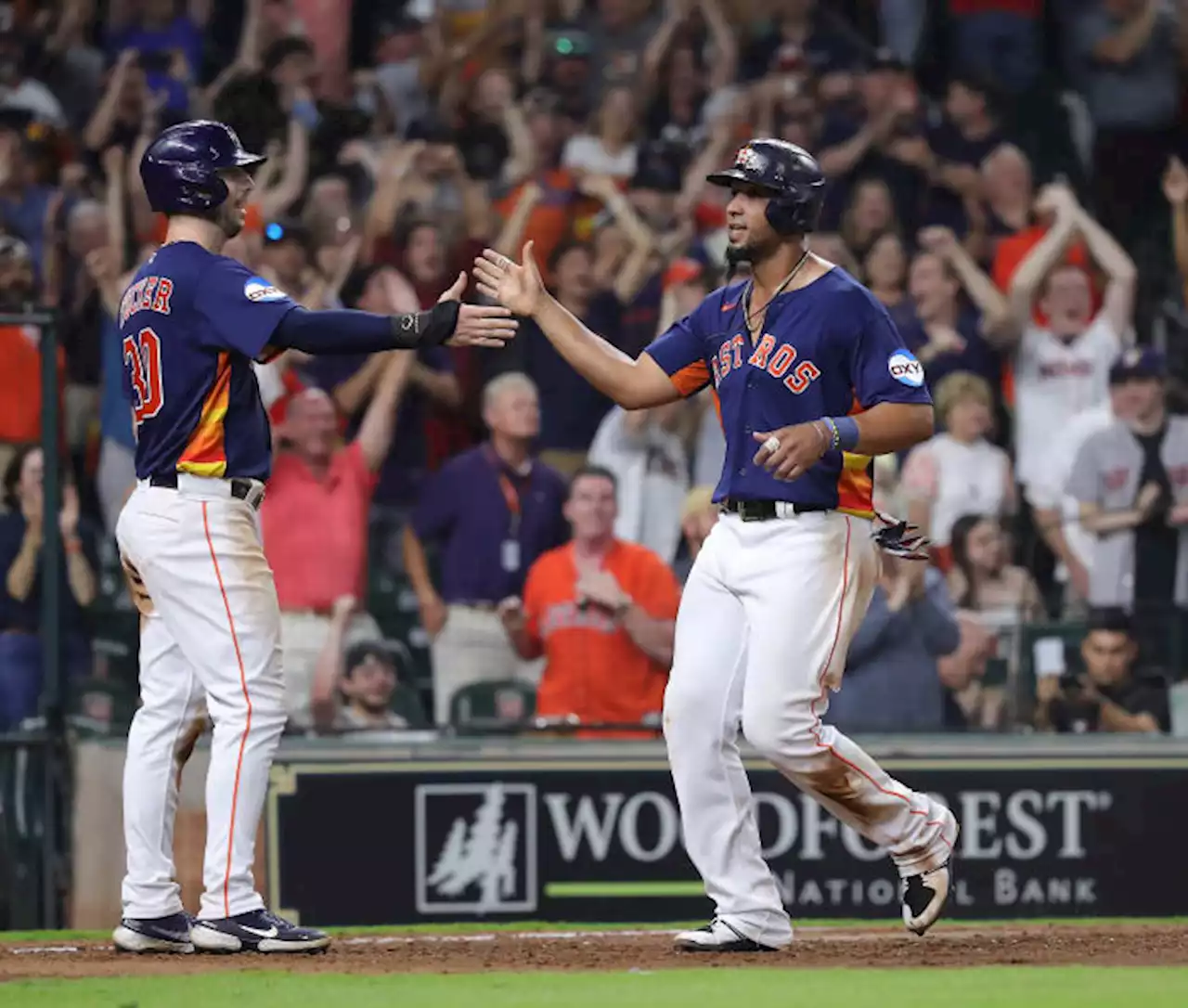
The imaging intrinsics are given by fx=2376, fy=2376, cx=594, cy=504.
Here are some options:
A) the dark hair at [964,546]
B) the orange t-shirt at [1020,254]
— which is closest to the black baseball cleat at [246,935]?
the dark hair at [964,546]

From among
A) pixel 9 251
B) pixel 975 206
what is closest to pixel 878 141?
pixel 975 206

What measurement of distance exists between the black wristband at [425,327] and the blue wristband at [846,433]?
104cm

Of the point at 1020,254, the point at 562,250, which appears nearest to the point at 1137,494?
the point at 1020,254

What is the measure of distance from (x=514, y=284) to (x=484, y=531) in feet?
11.1

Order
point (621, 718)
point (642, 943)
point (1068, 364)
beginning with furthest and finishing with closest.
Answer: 1. point (1068, 364)
2. point (621, 718)
3. point (642, 943)

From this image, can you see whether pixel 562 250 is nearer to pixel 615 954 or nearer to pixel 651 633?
pixel 651 633

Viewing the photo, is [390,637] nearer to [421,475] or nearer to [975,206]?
[421,475]

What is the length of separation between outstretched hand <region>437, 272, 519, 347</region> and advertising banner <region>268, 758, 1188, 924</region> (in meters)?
2.80

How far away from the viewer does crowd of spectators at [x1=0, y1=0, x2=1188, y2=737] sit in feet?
30.7

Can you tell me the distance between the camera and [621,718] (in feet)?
30.2

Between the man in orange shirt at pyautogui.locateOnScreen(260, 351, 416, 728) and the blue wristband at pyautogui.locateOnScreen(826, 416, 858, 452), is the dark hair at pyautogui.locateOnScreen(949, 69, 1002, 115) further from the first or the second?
the blue wristband at pyautogui.locateOnScreen(826, 416, 858, 452)

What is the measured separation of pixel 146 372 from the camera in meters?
6.39

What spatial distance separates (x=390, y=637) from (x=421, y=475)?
97 centimetres

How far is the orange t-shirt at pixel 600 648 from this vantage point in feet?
30.3
